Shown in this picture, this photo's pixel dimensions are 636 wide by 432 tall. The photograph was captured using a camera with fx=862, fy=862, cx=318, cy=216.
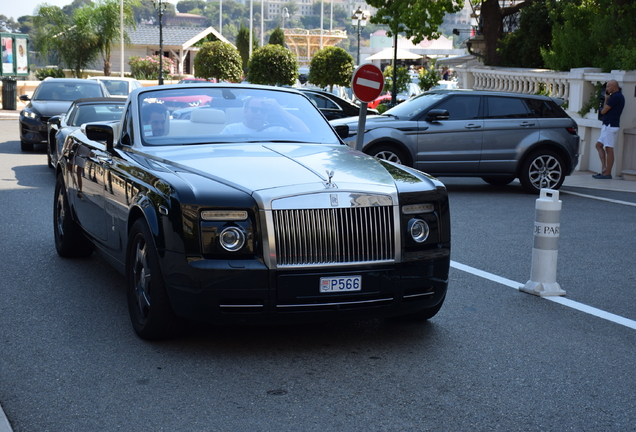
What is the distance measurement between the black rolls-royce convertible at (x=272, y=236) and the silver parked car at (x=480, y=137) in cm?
856

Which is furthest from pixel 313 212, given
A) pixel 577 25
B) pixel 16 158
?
pixel 577 25

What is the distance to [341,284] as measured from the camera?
519 cm

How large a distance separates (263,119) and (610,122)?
12.4 meters

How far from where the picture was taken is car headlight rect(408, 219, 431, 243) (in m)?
5.43

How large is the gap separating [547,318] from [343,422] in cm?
277

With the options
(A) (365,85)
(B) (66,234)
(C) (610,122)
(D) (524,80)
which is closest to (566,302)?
(B) (66,234)

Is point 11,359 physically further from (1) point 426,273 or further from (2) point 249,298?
(1) point 426,273

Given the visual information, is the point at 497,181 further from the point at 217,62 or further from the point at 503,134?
the point at 217,62

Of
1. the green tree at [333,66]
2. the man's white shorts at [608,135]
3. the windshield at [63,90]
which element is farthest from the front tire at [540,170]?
the green tree at [333,66]

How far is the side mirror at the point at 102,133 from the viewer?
22.3 feet

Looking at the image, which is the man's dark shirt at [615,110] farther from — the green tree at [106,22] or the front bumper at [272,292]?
the green tree at [106,22]

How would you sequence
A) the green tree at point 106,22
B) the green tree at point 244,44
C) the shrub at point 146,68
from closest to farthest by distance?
the green tree at point 106,22
the shrub at point 146,68
the green tree at point 244,44

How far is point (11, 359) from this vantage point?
17.3 feet

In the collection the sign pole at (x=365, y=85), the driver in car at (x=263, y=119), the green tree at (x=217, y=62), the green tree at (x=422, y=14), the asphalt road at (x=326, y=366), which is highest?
the green tree at (x=422, y=14)
